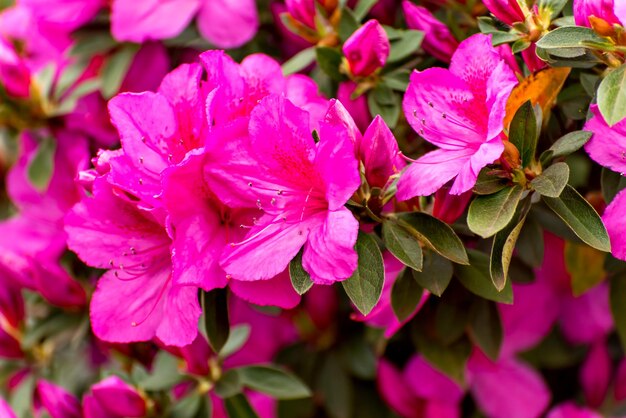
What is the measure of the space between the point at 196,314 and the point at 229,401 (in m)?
0.27

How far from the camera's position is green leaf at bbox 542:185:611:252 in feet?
2.71

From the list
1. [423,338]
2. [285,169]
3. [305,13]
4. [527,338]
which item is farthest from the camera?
[527,338]

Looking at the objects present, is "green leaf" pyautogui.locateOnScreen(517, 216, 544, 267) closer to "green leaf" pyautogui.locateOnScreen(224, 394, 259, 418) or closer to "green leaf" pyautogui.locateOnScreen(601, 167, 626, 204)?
"green leaf" pyautogui.locateOnScreen(601, 167, 626, 204)

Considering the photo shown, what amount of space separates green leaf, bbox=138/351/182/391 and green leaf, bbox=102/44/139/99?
37 centimetres

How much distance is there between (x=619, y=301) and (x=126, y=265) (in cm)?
63

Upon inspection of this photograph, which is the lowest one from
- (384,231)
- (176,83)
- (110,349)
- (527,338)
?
(527,338)

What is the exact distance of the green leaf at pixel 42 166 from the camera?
1.24 meters

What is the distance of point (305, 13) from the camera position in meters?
1.05

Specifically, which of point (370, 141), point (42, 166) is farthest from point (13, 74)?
point (370, 141)

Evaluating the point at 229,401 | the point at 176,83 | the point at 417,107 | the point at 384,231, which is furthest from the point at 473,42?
the point at 229,401

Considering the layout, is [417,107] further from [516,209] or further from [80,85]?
[80,85]

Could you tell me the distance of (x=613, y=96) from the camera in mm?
807

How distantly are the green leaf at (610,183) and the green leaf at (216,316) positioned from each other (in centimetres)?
42

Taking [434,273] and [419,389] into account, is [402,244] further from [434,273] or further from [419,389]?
[419,389]
